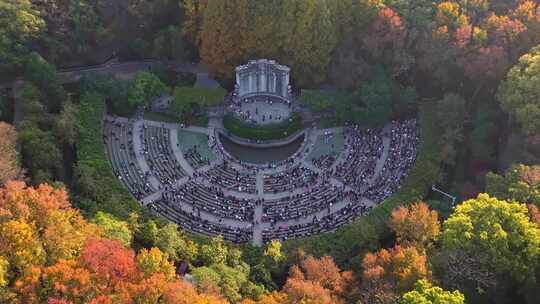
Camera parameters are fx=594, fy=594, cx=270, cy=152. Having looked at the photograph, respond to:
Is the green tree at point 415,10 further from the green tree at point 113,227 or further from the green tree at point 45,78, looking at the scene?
the green tree at point 113,227

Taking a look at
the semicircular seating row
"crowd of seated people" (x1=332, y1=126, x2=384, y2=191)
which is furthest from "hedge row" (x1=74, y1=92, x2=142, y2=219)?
"crowd of seated people" (x1=332, y1=126, x2=384, y2=191)

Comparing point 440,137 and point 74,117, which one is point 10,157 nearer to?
point 74,117

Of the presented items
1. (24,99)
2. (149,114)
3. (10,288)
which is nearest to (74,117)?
(24,99)

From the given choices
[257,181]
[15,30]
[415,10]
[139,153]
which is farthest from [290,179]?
[15,30]

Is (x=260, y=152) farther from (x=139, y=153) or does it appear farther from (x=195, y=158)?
(x=139, y=153)

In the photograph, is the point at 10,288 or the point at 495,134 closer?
the point at 10,288
